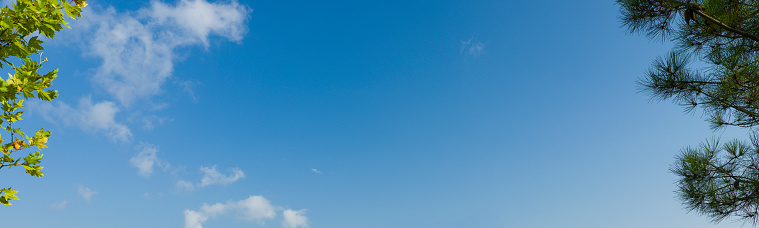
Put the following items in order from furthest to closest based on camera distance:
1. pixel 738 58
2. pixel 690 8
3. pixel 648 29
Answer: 1. pixel 648 29
2. pixel 738 58
3. pixel 690 8

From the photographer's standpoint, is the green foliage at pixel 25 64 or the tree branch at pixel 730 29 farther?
the tree branch at pixel 730 29

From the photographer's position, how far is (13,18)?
2.84 m

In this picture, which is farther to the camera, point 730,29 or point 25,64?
point 730,29

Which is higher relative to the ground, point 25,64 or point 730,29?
point 730,29

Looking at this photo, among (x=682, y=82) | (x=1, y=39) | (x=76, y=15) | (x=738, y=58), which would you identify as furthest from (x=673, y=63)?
(x=1, y=39)

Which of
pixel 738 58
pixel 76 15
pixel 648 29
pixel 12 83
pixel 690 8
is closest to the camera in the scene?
pixel 12 83

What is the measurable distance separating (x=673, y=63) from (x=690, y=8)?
0.93 metres

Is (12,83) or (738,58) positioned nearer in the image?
(12,83)

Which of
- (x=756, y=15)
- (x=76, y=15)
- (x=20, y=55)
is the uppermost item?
(x=756, y=15)

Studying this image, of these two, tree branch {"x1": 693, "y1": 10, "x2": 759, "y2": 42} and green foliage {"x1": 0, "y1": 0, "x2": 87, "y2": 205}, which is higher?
tree branch {"x1": 693, "y1": 10, "x2": 759, "y2": 42}

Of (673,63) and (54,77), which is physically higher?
(673,63)

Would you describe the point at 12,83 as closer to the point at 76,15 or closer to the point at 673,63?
the point at 76,15

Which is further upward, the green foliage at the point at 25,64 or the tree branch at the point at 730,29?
the tree branch at the point at 730,29

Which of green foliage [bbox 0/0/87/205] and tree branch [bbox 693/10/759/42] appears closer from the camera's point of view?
green foliage [bbox 0/0/87/205]
